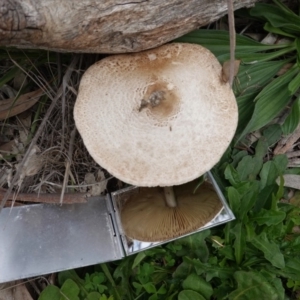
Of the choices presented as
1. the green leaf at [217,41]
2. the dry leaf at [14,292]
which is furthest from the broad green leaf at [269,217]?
the dry leaf at [14,292]

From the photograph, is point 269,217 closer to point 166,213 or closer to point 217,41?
point 166,213

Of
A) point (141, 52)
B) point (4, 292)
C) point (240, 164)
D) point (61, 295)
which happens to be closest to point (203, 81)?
point (141, 52)

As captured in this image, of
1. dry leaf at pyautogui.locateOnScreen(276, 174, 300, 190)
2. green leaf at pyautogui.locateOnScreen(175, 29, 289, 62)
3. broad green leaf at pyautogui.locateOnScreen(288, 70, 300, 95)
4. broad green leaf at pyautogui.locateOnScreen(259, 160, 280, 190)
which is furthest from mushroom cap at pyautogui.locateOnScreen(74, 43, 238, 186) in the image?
dry leaf at pyautogui.locateOnScreen(276, 174, 300, 190)

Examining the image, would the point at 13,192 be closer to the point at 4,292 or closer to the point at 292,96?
the point at 4,292

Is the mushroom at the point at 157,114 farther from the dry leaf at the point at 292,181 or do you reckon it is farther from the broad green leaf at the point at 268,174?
the dry leaf at the point at 292,181

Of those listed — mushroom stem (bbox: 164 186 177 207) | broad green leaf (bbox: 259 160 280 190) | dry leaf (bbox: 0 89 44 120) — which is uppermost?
dry leaf (bbox: 0 89 44 120)

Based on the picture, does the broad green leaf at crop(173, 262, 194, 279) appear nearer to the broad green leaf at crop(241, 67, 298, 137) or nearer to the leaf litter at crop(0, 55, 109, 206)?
the leaf litter at crop(0, 55, 109, 206)
